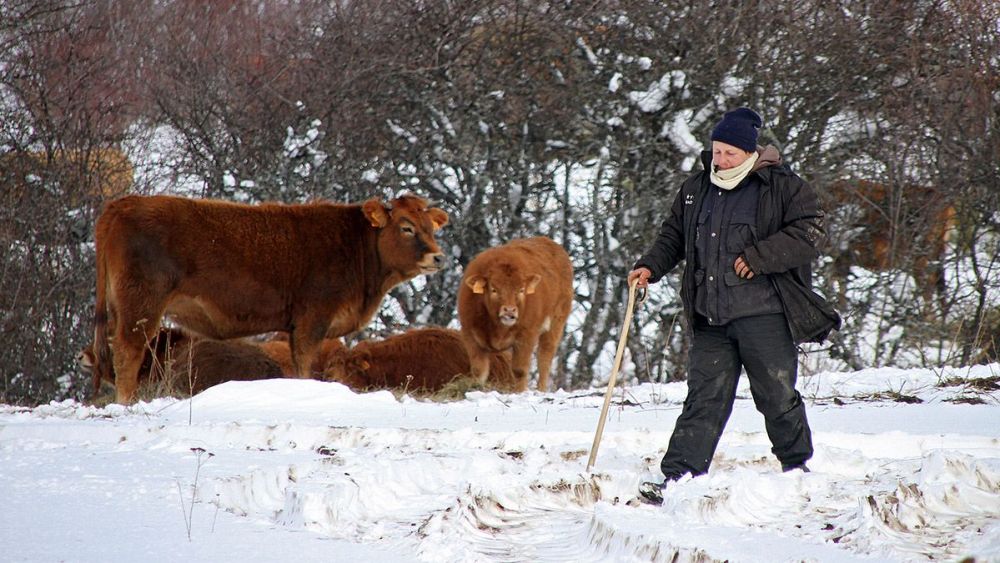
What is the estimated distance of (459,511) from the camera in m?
4.52

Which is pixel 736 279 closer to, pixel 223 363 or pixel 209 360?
pixel 223 363

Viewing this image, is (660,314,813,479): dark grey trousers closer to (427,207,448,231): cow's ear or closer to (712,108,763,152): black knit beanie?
(712,108,763,152): black knit beanie

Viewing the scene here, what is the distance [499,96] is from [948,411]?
29.2 ft

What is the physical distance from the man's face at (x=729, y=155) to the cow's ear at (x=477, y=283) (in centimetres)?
643

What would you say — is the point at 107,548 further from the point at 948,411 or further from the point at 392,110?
the point at 392,110

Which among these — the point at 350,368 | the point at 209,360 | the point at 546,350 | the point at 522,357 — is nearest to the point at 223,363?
the point at 209,360

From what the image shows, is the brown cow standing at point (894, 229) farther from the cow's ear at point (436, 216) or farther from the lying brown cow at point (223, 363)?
the lying brown cow at point (223, 363)

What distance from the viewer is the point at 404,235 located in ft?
37.0

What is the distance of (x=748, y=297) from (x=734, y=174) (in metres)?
0.56

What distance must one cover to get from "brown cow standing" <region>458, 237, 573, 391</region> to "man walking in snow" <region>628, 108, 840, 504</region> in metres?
6.23

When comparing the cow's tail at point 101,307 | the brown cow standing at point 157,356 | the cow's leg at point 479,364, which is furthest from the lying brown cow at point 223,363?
the cow's leg at point 479,364

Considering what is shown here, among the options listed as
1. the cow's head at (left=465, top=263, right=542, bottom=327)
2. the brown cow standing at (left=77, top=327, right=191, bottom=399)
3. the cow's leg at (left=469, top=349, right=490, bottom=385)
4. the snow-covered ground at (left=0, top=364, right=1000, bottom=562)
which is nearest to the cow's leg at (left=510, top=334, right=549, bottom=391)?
the cow's leg at (left=469, top=349, right=490, bottom=385)

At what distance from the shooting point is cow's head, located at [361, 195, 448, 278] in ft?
36.8

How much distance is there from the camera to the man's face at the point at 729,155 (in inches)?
201
